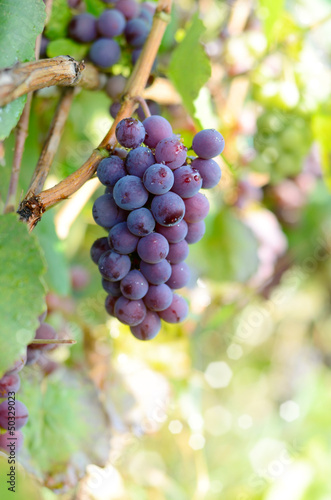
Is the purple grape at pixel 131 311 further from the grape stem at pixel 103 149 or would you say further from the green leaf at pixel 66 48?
Result: the green leaf at pixel 66 48

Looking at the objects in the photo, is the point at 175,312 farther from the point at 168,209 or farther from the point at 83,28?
the point at 83,28

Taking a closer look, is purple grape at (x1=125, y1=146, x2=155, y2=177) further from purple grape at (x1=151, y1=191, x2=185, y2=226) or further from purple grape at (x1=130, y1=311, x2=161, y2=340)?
purple grape at (x1=130, y1=311, x2=161, y2=340)

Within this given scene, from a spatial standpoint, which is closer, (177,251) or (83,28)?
(177,251)

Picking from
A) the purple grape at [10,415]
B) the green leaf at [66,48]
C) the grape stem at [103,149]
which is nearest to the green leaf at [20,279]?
the grape stem at [103,149]

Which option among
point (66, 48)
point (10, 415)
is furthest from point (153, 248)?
point (66, 48)

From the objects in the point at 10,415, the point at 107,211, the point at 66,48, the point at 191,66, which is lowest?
the point at 10,415

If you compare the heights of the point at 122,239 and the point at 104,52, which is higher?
the point at 104,52
